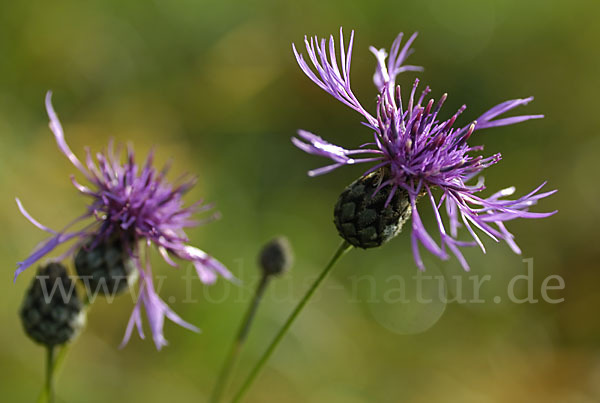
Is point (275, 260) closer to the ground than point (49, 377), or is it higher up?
higher up

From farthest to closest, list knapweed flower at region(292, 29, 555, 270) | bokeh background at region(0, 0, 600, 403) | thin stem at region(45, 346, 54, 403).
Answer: bokeh background at region(0, 0, 600, 403)
thin stem at region(45, 346, 54, 403)
knapweed flower at region(292, 29, 555, 270)

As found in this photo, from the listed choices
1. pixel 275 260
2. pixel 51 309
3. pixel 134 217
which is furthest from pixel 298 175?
pixel 51 309

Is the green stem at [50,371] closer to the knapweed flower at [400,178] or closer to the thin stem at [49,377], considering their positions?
the thin stem at [49,377]

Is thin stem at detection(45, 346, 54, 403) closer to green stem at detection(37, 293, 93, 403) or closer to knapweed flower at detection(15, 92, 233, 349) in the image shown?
green stem at detection(37, 293, 93, 403)

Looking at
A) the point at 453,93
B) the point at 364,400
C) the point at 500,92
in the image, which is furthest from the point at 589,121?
the point at 364,400

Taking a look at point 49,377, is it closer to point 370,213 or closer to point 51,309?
point 51,309

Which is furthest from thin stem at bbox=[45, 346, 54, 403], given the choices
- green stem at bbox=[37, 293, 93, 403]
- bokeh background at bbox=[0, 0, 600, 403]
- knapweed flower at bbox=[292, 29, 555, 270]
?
A: bokeh background at bbox=[0, 0, 600, 403]
